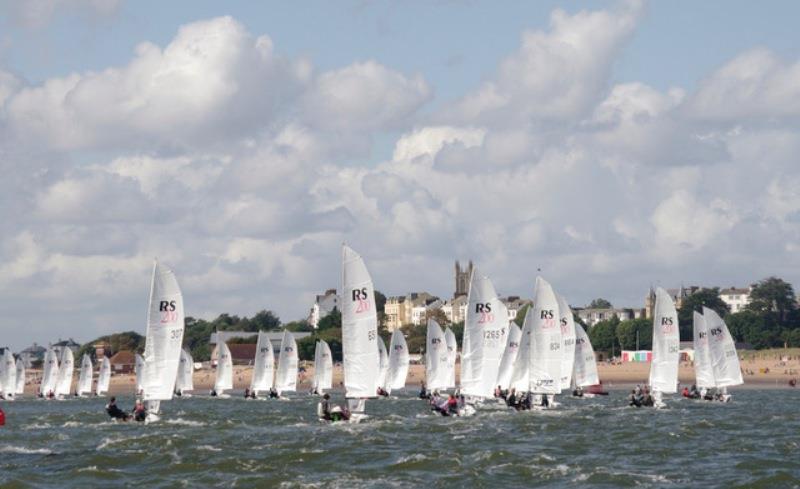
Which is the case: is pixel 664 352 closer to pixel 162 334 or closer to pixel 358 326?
pixel 358 326

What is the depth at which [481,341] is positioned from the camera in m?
67.0

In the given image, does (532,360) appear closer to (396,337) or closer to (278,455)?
(278,455)

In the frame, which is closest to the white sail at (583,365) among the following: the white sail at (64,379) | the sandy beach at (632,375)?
the sandy beach at (632,375)

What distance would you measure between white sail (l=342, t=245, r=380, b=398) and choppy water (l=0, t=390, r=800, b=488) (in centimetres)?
248

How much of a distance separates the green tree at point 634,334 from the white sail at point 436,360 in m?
106

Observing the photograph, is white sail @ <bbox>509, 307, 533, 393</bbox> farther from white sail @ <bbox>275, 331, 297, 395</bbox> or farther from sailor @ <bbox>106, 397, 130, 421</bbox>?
white sail @ <bbox>275, 331, 297, 395</bbox>

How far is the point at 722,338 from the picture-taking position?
277ft

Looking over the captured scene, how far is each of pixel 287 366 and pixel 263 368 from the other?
1893mm

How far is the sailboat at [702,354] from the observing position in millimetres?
84125

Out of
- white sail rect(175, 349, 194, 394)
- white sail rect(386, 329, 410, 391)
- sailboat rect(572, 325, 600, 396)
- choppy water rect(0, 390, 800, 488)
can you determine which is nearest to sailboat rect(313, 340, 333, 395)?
white sail rect(386, 329, 410, 391)

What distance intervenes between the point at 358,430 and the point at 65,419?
24.9 meters

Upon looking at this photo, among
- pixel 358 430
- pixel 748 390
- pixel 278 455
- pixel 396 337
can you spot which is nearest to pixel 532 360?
pixel 358 430

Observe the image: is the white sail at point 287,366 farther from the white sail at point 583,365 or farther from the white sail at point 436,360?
the white sail at point 583,365

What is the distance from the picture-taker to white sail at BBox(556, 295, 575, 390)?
77.5 m
